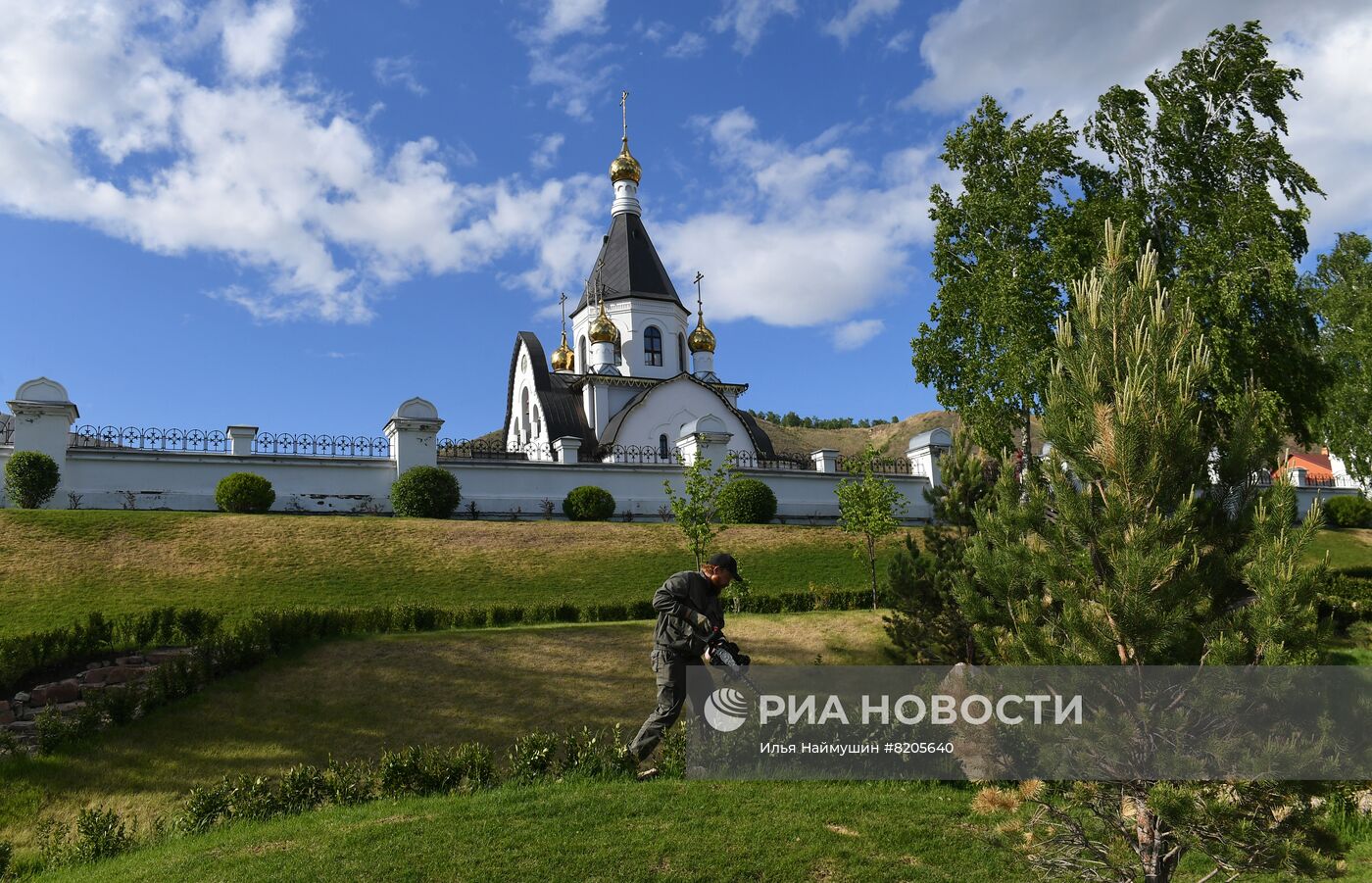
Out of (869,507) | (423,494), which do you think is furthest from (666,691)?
(423,494)

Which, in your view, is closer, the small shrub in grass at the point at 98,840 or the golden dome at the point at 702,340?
the small shrub in grass at the point at 98,840

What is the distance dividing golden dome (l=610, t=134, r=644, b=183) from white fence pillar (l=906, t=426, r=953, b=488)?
62.3ft

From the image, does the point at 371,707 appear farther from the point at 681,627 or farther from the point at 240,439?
the point at 240,439

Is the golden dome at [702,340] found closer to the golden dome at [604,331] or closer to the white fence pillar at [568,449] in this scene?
the golden dome at [604,331]

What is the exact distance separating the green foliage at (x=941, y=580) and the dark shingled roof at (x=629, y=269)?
26.3 meters

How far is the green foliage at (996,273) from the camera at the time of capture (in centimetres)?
1881

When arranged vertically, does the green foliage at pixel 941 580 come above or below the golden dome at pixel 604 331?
below

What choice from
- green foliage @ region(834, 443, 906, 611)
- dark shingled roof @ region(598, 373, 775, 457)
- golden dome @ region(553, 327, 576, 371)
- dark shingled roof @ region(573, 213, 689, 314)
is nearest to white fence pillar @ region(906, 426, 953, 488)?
dark shingled roof @ region(598, 373, 775, 457)

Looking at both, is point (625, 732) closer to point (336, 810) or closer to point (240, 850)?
point (336, 810)

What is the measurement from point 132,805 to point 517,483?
1628 centimetres

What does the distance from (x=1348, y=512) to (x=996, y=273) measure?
59.6 ft

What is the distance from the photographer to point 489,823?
23.1 ft

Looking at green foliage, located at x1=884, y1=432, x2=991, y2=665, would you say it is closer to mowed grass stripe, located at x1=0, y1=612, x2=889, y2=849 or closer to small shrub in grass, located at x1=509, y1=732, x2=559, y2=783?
mowed grass stripe, located at x1=0, y1=612, x2=889, y2=849

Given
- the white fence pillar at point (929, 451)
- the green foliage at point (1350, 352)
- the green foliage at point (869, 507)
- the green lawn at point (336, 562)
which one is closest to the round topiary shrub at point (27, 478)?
the green lawn at point (336, 562)
